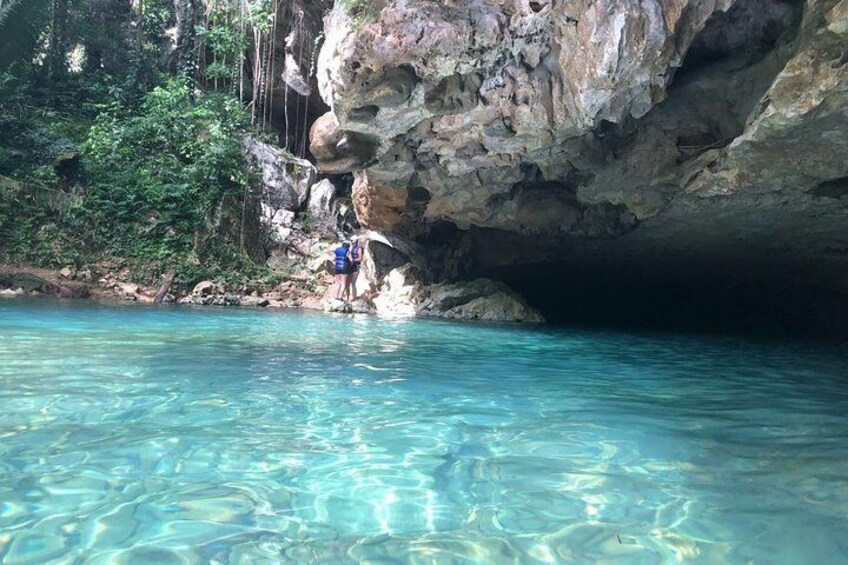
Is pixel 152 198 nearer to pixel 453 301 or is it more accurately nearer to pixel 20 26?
pixel 20 26

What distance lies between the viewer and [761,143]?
739 cm

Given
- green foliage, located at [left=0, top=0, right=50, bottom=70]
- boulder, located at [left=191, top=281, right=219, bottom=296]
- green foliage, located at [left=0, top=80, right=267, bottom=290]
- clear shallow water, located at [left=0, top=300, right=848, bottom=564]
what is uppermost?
green foliage, located at [left=0, top=0, right=50, bottom=70]

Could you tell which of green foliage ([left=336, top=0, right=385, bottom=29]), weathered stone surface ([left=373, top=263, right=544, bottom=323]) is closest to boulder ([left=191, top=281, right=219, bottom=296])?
weathered stone surface ([left=373, top=263, right=544, bottom=323])

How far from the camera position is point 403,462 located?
9.00 ft

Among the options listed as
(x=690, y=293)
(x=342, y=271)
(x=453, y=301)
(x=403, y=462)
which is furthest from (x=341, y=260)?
(x=403, y=462)

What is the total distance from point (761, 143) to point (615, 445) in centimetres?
587

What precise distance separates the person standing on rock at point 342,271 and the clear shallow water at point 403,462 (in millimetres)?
8020

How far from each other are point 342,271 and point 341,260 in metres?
0.27

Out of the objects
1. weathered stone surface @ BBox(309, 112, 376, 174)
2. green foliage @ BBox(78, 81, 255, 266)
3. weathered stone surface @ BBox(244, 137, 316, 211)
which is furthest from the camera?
weathered stone surface @ BBox(244, 137, 316, 211)

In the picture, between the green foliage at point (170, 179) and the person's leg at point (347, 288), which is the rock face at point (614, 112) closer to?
the person's leg at point (347, 288)

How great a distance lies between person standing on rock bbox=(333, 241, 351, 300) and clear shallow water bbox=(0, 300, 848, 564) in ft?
26.3

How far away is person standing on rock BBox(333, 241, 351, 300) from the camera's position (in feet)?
44.7

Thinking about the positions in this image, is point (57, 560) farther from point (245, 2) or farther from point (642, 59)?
point (245, 2)

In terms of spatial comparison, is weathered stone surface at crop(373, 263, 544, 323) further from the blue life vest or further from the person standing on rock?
the blue life vest
